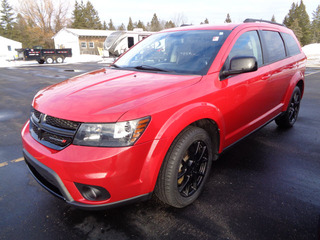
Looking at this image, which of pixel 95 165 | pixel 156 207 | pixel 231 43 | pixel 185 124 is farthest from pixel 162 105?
pixel 231 43

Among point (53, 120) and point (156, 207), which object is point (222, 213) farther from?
point (53, 120)

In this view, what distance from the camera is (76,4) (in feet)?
245

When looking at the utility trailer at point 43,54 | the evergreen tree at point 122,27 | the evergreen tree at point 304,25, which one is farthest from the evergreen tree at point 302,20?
the utility trailer at point 43,54

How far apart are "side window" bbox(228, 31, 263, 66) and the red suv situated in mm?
13

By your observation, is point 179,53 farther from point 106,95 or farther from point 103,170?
point 103,170

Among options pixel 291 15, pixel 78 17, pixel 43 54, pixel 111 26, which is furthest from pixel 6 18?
pixel 291 15

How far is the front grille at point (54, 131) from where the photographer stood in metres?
1.85

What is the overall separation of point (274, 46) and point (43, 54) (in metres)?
26.4

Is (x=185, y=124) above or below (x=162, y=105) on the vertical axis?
below

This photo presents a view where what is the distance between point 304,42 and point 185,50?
7847 centimetres

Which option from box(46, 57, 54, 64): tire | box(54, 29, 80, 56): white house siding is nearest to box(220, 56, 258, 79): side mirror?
box(46, 57, 54, 64): tire

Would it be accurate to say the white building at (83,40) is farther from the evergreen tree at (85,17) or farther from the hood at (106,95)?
the hood at (106,95)

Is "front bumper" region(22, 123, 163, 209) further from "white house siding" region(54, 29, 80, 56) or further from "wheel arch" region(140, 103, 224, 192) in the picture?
"white house siding" region(54, 29, 80, 56)

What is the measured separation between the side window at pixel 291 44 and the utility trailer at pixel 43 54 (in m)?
26.0
